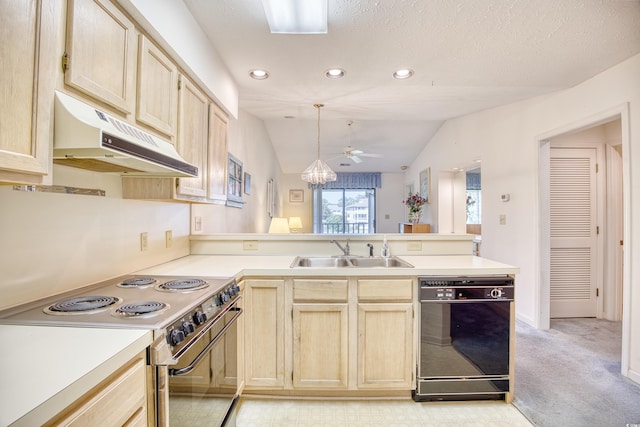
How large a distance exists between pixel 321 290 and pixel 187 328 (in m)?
0.92

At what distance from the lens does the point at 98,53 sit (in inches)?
42.8

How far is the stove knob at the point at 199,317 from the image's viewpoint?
117 cm

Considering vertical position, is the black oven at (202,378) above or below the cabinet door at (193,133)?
below

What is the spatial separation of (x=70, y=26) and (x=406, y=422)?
2346 millimetres

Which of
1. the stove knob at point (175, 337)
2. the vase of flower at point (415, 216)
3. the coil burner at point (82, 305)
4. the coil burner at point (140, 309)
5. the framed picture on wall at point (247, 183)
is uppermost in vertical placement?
the framed picture on wall at point (247, 183)

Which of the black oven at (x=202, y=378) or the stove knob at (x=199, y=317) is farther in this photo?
the stove knob at (x=199, y=317)

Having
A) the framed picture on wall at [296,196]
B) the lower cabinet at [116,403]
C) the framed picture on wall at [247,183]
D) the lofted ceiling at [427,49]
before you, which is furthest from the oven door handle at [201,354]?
the framed picture on wall at [296,196]

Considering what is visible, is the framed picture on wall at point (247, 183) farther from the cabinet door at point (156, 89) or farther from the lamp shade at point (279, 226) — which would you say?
the cabinet door at point (156, 89)

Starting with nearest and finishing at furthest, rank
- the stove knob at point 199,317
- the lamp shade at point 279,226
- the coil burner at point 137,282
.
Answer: the stove knob at point 199,317
the coil burner at point 137,282
the lamp shade at point 279,226

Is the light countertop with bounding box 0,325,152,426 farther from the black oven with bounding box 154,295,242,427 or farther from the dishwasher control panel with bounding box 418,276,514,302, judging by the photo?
the dishwasher control panel with bounding box 418,276,514,302

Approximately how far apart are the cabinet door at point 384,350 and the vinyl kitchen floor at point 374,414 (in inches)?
5.1

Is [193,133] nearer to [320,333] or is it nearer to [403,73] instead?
[320,333]

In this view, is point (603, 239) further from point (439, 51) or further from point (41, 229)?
point (41, 229)

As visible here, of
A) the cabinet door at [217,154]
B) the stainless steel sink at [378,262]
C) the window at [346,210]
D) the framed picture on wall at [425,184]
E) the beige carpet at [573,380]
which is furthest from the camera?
the window at [346,210]
